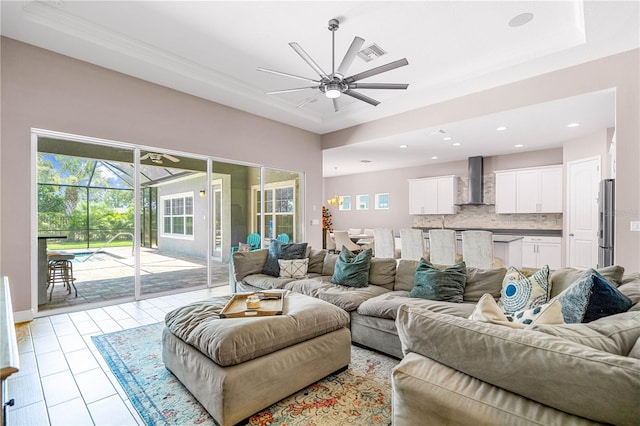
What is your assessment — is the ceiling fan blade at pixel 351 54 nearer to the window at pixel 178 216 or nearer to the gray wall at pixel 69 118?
the gray wall at pixel 69 118

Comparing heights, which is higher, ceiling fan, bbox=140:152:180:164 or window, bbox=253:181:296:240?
ceiling fan, bbox=140:152:180:164

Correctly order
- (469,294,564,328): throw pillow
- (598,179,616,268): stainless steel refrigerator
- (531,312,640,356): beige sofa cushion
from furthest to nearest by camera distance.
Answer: (598,179,616,268): stainless steel refrigerator < (469,294,564,328): throw pillow < (531,312,640,356): beige sofa cushion

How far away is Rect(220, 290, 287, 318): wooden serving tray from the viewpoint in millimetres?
2166

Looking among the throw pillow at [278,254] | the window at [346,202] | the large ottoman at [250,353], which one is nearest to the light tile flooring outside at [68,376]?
the large ottoman at [250,353]

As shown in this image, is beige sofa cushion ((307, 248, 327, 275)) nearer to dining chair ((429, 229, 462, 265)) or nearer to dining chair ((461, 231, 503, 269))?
dining chair ((429, 229, 462, 265))

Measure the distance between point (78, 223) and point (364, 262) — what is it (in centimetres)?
388

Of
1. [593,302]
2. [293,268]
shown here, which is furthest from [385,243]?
[593,302]

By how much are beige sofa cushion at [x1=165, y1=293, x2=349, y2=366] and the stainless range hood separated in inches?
263

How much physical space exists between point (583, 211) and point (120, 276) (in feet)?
27.8

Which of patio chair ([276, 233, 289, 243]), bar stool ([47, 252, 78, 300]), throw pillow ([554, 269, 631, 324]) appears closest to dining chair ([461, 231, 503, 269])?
throw pillow ([554, 269, 631, 324])

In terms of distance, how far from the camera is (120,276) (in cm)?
454

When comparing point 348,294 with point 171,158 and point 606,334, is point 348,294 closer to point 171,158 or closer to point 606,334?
point 606,334

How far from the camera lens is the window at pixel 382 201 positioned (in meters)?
10.1

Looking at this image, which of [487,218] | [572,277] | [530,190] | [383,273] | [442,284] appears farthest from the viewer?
[487,218]
